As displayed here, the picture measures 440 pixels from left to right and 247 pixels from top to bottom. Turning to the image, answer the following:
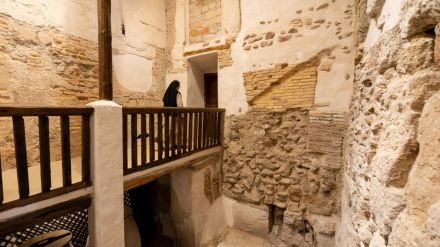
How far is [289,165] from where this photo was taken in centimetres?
402

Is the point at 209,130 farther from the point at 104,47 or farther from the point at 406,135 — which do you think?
the point at 406,135

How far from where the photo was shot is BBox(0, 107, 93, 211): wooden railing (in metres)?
1.72

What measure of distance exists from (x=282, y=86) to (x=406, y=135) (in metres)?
3.14

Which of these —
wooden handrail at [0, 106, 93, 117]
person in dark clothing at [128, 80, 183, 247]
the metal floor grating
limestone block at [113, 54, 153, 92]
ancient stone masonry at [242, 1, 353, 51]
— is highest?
ancient stone masonry at [242, 1, 353, 51]

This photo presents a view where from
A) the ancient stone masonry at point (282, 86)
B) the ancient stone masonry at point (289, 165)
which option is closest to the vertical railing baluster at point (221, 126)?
the ancient stone masonry at point (289, 165)

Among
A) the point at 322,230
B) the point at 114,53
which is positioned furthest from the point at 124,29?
A: the point at 322,230

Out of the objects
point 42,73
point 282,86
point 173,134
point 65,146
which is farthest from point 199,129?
point 42,73

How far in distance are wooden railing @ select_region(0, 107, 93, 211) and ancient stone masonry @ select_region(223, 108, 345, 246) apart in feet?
9.73

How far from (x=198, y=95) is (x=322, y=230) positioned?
439 centimetres

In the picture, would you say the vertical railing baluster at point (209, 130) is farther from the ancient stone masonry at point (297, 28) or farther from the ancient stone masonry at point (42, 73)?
the ancient stone masonry at point (42, 73)

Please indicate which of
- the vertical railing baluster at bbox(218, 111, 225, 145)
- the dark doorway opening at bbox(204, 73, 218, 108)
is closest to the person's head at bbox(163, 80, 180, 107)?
the vertical railing baluster at bbox(218, 111, 225, 145)

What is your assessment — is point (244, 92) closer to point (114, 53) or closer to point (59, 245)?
point (114, 53)

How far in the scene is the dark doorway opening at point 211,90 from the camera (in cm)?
630

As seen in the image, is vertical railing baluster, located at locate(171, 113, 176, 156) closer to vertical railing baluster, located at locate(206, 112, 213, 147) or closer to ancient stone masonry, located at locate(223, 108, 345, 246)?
vertical railing baluster, located at locate(206, 112, 213, 147)
